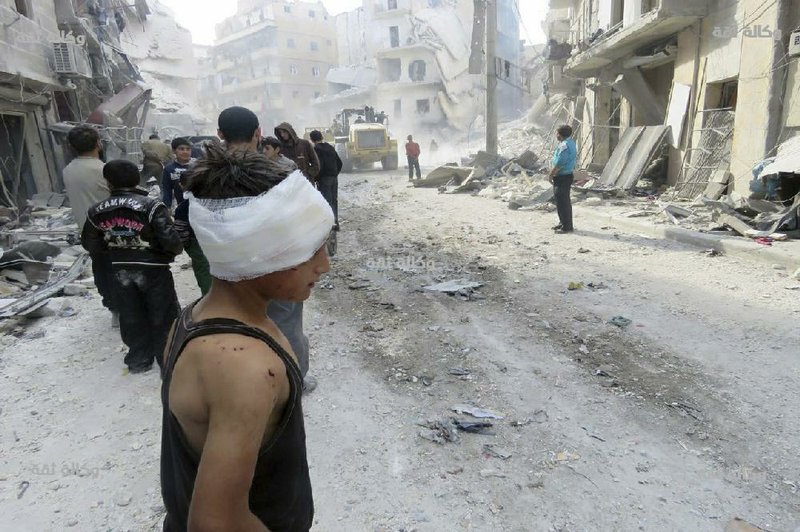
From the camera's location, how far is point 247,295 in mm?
1014

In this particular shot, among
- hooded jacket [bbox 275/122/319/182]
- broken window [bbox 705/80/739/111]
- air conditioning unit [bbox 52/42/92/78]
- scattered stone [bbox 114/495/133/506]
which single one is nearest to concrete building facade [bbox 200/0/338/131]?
air conditioning unit [bbox 52/42/92/78]

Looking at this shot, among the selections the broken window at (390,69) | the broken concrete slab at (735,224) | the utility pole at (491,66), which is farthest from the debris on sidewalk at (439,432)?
the broken window at (390,69)

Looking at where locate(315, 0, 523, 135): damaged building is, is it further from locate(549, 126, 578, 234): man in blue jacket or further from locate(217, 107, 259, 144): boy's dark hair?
locate(217, 107, 259, 144): boy's dark hair

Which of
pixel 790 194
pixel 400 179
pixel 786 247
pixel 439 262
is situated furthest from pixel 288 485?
pixel 400 179

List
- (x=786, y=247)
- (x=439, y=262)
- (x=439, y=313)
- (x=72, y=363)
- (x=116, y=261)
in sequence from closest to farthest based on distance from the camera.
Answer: (x=116, y=261) < (x=72, y=363) < (x=439, y=313) < (x=786, y=247) < (x=439, y=262)

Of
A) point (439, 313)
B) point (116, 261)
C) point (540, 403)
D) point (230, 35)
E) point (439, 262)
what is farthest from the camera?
point (230, 35)

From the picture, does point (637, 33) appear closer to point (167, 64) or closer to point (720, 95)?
point (720, 95)

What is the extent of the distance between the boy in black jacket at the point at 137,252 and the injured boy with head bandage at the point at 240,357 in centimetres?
251

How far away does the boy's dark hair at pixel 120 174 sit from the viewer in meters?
3.25

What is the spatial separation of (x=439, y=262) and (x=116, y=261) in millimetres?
3917

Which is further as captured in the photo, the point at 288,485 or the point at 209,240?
the point at 288,485

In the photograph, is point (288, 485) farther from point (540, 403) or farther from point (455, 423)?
point (540, 403)

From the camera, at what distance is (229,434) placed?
80cm

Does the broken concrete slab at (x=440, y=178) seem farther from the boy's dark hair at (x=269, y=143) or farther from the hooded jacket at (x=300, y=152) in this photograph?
the boy's dark hair at (x=269, y=143)
